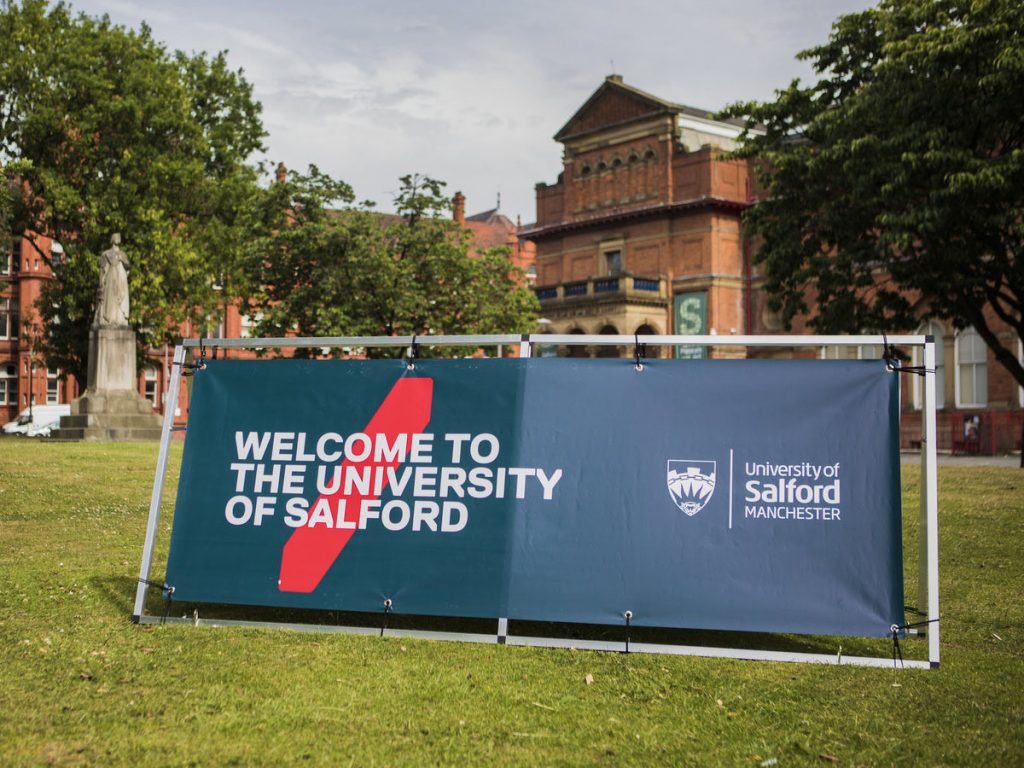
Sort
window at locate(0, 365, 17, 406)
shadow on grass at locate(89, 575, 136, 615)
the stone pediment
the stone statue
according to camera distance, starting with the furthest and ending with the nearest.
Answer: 1. window at locate(0, 365, 17, 406)
2. the stone pediment
3. the stone statue
4. shadow on grass at locate(89, 575, 136, 615)

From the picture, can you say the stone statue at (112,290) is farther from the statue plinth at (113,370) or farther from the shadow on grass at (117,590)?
→ the shadow on grass at (117,590)

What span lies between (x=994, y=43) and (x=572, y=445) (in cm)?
1978

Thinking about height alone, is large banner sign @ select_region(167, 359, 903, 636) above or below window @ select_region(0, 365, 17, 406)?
below

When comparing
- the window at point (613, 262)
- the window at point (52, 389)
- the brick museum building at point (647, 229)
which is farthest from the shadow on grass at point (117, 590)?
the window at point (52, 389)

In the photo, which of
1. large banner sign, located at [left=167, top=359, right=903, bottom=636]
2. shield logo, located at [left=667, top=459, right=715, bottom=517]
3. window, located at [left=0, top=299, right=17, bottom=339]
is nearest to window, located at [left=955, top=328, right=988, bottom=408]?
large banner sign, located at [left=167, top=359, right=903, bottom=636]

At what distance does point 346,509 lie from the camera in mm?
6547

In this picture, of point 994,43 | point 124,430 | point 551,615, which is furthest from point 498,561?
point 124,430

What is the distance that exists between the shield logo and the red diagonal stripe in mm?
1501

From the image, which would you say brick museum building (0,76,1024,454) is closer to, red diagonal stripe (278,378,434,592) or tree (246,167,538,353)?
tree (246,167,538,353)

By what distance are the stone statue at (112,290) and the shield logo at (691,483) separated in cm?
2667

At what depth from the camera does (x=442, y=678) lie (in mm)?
5547

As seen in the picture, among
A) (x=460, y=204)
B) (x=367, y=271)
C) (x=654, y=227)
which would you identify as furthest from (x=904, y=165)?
(x=460, y=204)

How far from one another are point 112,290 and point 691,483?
27.0 metres

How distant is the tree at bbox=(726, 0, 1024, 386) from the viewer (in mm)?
22734
